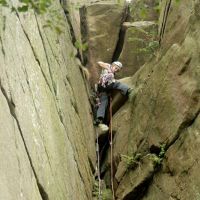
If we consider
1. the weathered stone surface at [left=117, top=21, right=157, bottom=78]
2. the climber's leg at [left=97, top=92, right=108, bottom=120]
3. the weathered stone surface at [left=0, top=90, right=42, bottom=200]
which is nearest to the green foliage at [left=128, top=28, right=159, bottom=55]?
the weathered stone surface at [left=117, top=21, right=157, bottom=78]

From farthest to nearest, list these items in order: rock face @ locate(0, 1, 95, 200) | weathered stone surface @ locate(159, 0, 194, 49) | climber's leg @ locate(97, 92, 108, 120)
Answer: climber's leg @ locate(97, 92, 108, 120) < weathered stone surface @ locate(159, 0, 194, 49) < rock face @ locate(0, 1, 95, 200)

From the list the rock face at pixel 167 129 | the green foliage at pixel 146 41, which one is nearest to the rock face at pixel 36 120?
the rock face at pixel 167 129

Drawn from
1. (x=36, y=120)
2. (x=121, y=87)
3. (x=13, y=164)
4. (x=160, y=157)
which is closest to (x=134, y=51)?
(x=121, y=87)

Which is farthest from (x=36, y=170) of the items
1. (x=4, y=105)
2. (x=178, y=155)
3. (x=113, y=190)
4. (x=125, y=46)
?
(x=125, y=46)

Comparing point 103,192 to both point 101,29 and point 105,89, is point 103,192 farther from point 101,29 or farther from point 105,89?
point 101,29

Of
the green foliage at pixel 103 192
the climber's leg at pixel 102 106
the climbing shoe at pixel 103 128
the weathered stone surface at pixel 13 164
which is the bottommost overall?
the green foliage at pixel 103 192

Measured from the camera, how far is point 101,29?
16.0 metres

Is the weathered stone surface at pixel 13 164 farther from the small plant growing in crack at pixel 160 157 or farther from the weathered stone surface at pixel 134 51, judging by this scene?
the weathered stone surface at pixel 134 51

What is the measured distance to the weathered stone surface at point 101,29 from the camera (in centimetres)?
1576

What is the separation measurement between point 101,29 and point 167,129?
757cm

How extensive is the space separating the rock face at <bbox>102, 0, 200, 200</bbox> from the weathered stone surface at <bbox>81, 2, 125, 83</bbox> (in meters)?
4.73

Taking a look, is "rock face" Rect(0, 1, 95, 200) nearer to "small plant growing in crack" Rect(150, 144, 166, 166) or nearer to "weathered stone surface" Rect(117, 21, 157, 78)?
"small plant growing in crack" Rect(150, 144, 166, 166)

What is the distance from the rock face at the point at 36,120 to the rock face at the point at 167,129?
44.2 inches

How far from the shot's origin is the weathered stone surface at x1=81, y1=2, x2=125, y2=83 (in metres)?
15.8
